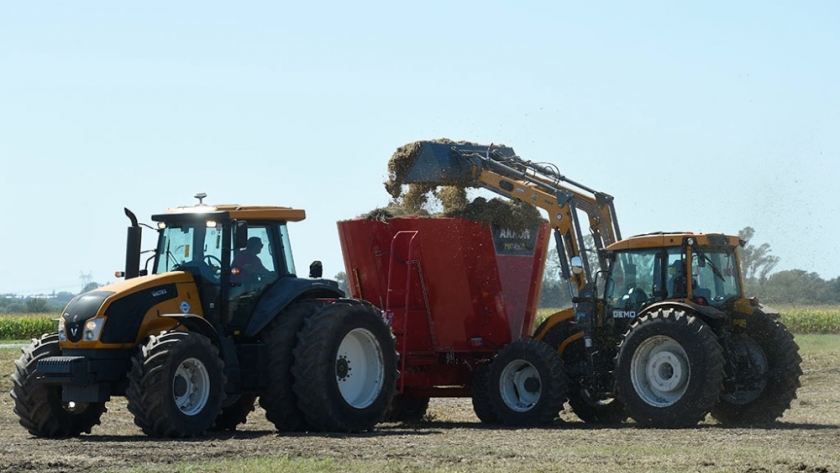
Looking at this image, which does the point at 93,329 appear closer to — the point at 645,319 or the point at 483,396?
the point at 483,396

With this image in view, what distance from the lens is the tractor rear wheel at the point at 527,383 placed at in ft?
54.3

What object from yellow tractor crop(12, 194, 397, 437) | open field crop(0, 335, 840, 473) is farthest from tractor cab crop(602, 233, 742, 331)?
yellow tractor crop(12, 194, 397, 437)

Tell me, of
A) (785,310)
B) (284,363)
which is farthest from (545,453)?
(785,310)

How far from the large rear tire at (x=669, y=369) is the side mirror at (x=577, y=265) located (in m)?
1.46

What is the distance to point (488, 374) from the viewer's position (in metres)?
17.3

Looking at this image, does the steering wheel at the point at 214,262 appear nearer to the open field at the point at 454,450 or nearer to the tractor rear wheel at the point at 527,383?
the open field at the point at 454,450

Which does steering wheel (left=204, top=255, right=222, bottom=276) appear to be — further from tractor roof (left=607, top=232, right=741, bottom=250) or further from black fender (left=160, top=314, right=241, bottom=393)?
tractor roof (left=607, top=232, right=741, bottom=250)

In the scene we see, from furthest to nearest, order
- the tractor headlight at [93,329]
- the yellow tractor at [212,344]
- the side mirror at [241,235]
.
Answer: the side mirror at [241,235]
the tractor headlight at [93,329]
the yellow tractor at [212,344]

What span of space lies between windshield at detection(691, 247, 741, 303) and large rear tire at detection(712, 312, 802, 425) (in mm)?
535

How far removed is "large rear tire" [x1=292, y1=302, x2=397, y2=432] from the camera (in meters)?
14.3

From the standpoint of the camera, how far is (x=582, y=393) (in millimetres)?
17031

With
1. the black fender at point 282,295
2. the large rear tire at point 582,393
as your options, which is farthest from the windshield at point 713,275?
the black fender at point 282,295

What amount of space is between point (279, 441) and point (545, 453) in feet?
8.98

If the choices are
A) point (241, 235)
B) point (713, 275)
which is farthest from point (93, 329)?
point (713, 275)
